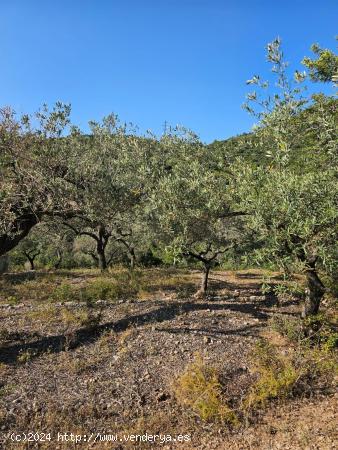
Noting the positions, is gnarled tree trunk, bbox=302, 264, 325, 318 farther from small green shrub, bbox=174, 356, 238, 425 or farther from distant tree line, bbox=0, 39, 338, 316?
small green shrub, bbox=174, 356, 238, 425

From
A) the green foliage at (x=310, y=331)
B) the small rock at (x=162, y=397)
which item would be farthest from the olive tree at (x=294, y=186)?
the small rock at (x=162, y=397)

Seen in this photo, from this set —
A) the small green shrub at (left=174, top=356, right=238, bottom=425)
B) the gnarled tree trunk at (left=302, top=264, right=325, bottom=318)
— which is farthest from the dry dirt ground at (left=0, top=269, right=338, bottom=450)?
the gnarled tree trunk at (left=302, top=264, right=325, bottom=318)

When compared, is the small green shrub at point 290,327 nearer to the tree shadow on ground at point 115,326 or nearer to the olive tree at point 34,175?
the tree shadow on ground at point 115,326

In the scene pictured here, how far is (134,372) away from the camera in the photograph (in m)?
10.0

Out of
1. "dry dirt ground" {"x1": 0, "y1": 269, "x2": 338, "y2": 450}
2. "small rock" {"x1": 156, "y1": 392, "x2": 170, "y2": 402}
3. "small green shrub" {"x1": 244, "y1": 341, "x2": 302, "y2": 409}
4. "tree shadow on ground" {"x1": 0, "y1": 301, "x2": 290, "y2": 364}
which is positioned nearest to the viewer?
"dry dirt ground" {"x1": 0, "y1": 269, "x2": 338, "y2": 450}

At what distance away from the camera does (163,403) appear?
875 centimetres

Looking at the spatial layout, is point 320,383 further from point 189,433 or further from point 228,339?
point 189,433

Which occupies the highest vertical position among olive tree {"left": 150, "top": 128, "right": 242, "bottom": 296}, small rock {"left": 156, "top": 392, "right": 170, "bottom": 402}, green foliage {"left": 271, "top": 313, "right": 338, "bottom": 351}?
olive tree {"left": 150, "top": 128, "right": 242, "bottom": 296}

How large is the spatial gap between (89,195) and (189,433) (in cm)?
719

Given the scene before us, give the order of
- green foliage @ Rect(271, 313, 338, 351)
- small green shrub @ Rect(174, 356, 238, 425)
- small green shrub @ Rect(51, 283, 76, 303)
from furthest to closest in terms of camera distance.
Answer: small green shrub @ Rect(51, 283, 76, 303)
green foliage @ Rect(271, 313, 338, 351)
small green shrub @ Rect(174, 356, 238, 425)

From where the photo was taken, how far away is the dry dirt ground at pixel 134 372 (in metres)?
7.81

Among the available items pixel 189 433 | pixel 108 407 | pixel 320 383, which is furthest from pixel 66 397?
pixel 320 383

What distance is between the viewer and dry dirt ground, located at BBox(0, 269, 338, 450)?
307 inches

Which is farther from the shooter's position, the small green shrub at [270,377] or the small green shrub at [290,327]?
the small green shrub at [290,327]
